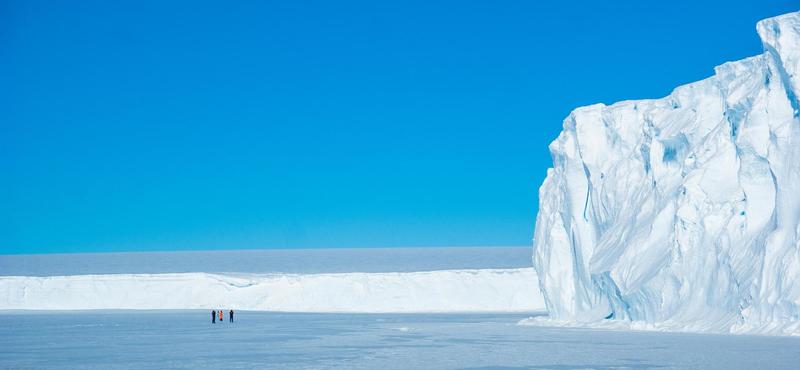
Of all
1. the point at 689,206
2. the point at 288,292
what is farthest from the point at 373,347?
the point at 288,292

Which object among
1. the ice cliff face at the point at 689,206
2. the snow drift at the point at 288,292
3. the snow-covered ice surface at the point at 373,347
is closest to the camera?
the snow-covered ice surface at the point at 373,347

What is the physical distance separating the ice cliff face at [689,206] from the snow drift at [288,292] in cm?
1389

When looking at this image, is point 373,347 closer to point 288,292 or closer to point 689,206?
point 689,206

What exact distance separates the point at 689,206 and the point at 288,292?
25.8 meters

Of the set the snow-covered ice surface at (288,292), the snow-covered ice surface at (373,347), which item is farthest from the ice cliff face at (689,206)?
the snow-covered ice surface at (288,292)

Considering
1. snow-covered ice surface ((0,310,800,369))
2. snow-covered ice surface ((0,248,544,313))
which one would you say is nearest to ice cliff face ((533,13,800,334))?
snow-covered ice surface ((0,310,800,369))

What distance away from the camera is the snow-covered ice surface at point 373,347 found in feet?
58.2

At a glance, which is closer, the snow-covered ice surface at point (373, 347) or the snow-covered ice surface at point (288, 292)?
the snow-covered ice surface at point (373, 347)

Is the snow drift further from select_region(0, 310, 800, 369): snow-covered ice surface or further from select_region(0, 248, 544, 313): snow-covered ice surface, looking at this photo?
select_region(0, 310, 800, 369): snow-covered ice surface

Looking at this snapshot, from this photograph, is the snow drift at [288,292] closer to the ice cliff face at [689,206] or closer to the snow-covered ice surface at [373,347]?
the ice cliff face at [689,206]

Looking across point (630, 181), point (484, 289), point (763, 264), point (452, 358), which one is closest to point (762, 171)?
point (763, 264)

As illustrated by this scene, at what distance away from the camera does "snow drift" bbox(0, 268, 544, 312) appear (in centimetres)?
4678

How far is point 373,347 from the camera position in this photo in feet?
72.1

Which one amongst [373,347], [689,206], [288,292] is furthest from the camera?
[288,292]
